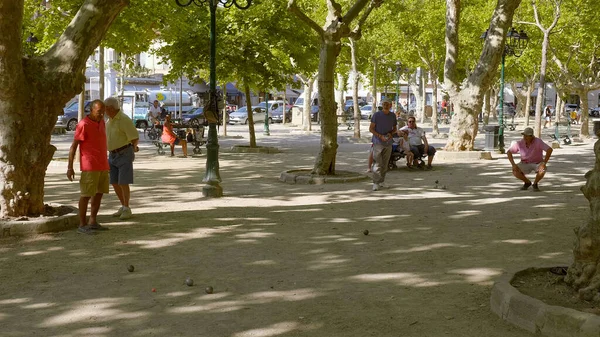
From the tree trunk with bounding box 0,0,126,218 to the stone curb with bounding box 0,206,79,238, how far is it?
250 mm

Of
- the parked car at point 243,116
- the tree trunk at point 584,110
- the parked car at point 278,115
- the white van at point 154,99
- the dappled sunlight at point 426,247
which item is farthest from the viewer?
the parked car at point 278,115

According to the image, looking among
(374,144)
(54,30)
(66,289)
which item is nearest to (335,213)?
(374,144)

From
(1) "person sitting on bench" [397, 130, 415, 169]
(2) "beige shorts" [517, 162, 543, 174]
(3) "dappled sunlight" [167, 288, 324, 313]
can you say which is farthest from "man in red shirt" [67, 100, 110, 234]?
(1) "person sitting on bench" [397, 130, 415, 169]

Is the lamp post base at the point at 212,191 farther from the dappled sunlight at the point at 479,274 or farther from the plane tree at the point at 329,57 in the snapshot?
the dappled sunlight at the point at 479,274

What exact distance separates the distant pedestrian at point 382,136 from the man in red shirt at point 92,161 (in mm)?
5628

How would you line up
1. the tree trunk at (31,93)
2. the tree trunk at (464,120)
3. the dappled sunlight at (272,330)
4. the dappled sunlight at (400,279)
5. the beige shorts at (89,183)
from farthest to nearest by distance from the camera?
the tree trunk at (464,120) < the beige shorts at (89,183) < the tree trunk at (31,93) < the dappled sunlight at (400,279) < the dappled sunlight at (272,330)

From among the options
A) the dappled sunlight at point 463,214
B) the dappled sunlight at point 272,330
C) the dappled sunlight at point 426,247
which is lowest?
the dappled sunlight at point 272,330

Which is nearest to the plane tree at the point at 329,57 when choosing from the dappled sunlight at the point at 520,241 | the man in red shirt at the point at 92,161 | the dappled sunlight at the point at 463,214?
the dappled sunlight at the point at 463,214

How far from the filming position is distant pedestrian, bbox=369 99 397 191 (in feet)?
44.7

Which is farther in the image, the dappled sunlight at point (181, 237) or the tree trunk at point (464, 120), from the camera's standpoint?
the tree trunk at point (464, 120)

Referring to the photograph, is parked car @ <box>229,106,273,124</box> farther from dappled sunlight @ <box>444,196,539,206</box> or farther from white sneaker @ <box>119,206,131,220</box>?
white sneaker @ <box>119,206,131,220</box>

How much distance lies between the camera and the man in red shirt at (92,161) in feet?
29.6

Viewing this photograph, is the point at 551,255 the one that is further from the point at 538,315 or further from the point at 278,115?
the point at 278,115

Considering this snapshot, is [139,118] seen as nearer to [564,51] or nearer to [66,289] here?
[564,51]
